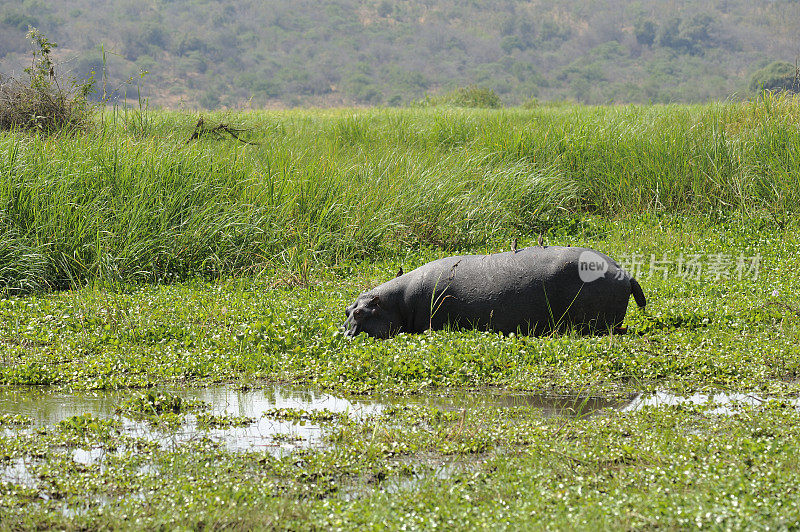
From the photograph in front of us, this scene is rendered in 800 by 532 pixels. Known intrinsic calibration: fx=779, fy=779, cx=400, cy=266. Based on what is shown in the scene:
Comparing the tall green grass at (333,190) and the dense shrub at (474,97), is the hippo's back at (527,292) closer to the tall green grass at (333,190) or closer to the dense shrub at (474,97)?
the tall green grass at (333,190)

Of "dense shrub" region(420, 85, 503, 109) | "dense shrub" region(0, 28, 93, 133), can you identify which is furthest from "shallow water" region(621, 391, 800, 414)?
"dense shrub" region(420, 85, 503, 109)

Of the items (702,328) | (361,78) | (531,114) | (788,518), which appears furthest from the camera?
(361,78)

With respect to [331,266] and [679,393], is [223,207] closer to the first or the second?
[331,266]

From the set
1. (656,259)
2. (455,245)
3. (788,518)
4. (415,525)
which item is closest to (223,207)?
(455,245)

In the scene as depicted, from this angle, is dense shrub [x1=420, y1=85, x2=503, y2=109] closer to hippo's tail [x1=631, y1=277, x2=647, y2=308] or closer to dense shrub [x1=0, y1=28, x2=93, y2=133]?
dense shrub [x1=0, y1=28, x2=93, y2=133]

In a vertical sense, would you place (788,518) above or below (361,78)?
above

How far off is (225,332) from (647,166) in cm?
676


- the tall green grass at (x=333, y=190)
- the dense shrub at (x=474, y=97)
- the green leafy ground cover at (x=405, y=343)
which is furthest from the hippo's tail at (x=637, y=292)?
the dense shrub at (x=474, y=97)

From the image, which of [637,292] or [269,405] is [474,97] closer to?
[637,292]

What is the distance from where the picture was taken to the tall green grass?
7.98 m

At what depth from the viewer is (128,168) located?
8.61 metres

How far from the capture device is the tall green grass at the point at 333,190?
798cm

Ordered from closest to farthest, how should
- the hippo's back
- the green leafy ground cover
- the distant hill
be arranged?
the green leafy ground cover < the hippo's back < the distant hill

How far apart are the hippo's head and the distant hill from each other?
61611 millimetres
